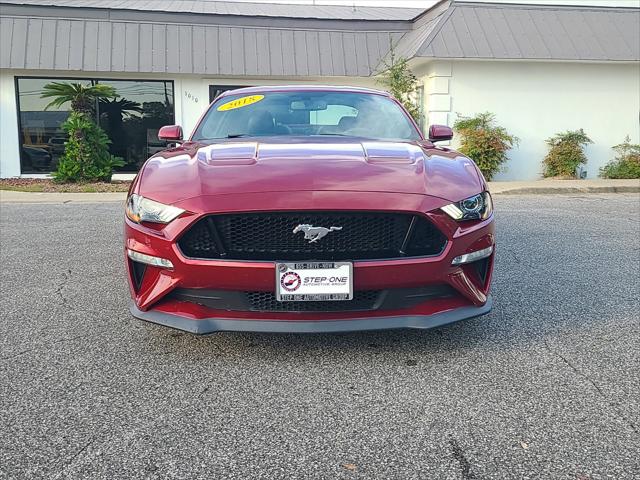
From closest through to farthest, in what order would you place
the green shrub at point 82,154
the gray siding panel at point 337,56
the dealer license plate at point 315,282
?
the dealer license plate at point 315,282 → the green shrub at point 82,154 → the gray siding panel at point 337,56

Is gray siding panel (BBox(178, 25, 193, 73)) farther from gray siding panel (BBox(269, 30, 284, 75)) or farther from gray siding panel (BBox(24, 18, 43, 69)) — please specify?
gray siding panel (BBox(24, 18, 43, 69))

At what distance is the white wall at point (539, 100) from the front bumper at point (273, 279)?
11.4 metres

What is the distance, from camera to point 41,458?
2.26 meters

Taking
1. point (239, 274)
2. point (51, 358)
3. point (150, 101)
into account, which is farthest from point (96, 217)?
point (150, 101)

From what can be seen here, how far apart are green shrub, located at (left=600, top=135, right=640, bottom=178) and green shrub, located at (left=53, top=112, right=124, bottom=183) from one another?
1129cm

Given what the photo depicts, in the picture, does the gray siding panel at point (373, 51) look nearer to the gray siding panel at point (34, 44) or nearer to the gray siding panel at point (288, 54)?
the gray siding panel at point (288, 54)

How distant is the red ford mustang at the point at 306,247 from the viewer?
294 centimetres

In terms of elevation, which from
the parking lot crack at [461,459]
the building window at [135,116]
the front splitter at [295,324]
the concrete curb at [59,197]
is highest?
the building window at [135,116]

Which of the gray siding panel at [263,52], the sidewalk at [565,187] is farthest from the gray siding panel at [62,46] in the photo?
the sidewalk at [565,187]

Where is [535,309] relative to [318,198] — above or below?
below

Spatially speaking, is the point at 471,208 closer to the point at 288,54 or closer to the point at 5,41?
the point at 288,54

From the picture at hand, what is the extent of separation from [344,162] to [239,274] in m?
0.87

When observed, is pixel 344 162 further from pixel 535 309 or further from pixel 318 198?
pixel 535 309

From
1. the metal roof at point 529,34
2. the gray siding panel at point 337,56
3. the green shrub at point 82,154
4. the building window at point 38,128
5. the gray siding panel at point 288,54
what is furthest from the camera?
the gray siding panel at point 337,56
